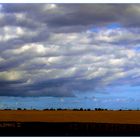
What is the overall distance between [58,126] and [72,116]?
124 inches

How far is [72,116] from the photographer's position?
26.2 m

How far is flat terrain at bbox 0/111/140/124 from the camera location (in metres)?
24.9

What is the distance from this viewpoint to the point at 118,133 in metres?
22.4

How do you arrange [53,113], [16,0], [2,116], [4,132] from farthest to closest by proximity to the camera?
1. [53,113]
2. [2,116]
3. [4,132]
4. [16,0]

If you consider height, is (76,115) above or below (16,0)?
below

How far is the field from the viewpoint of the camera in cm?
2255

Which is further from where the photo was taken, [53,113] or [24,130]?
[53,113]

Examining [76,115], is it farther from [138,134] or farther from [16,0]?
[16,0]

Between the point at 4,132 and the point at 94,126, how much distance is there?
194 inches

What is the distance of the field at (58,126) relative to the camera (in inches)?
888

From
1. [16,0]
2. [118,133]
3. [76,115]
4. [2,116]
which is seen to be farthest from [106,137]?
[16,0]

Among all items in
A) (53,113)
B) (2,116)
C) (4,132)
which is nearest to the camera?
(4,132)

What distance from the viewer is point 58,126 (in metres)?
23.2

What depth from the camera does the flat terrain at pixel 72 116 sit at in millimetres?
24891
